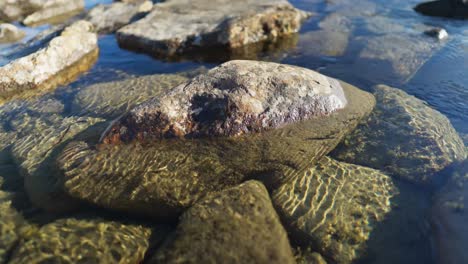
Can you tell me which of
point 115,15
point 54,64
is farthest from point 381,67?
point 115,15

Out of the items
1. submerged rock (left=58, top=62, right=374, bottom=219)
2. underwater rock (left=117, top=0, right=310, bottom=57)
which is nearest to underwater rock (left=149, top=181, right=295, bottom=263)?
submerged rock (left=58, top=62, right=374, bottom=219)

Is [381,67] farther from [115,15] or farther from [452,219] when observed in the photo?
[115,15]

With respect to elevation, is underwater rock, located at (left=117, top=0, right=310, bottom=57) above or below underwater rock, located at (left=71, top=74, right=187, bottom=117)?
above

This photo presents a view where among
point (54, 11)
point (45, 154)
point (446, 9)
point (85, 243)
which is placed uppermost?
point (446, 9)

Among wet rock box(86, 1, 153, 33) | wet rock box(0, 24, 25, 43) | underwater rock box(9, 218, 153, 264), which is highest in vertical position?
wet rock box(86, 1, 153, 33)

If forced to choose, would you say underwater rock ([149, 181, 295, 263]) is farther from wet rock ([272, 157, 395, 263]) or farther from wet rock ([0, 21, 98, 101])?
wet rock ([0, 21, 98, 101])

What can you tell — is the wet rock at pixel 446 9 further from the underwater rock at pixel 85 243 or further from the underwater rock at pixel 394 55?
the underwater rock at pixel 85 243
